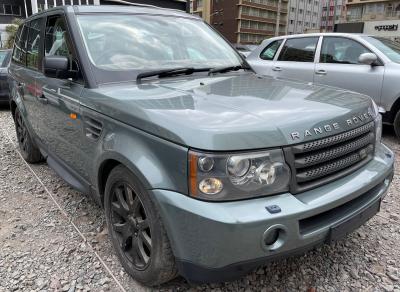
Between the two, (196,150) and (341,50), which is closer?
(196,150)

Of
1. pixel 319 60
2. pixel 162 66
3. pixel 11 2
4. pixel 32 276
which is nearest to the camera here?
pixel 32 276

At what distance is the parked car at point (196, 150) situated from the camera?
1.81 m

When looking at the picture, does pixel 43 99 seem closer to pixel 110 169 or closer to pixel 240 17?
pixel 110 169

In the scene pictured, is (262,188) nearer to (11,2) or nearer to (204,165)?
(204,165)

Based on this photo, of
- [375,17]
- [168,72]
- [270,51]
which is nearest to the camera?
[168,72]

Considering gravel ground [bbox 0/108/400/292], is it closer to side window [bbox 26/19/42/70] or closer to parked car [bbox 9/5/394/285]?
parked car [bbox 9/5/394/285]

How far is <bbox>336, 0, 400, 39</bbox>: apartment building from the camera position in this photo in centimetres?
5269

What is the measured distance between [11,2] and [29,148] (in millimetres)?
49487

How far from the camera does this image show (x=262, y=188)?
187cm

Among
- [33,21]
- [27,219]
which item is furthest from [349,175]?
[33,21]

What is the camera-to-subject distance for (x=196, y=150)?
1.80m

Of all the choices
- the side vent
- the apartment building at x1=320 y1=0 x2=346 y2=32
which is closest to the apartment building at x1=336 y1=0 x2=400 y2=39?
the apartment building at x1=320 y1=0 x2=346 y2=32

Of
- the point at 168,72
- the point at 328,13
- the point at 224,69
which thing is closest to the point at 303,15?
the point at 328,13

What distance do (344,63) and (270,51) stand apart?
5.24 ft
